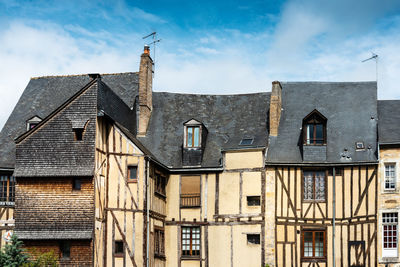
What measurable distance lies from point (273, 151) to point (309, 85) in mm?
4590

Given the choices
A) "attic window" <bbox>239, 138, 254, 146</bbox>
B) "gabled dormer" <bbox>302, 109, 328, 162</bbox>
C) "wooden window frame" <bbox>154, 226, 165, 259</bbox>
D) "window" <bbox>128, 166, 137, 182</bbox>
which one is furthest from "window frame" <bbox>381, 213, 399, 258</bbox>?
"window" <bbox>128, 166, 137, 182</bbox>

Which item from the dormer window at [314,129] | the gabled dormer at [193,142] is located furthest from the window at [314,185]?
the gabled dormer at [193,142]

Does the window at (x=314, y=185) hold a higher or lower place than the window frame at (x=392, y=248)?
higher

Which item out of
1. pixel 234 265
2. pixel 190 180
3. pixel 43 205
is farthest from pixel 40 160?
pixel 234 265

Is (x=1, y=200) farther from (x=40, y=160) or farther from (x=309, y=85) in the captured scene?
(x=309, y=85)

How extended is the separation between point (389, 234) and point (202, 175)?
8.02 metres

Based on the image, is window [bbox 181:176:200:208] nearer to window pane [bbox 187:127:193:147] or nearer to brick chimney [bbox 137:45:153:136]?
window pane [bbox 187:127:193:147]

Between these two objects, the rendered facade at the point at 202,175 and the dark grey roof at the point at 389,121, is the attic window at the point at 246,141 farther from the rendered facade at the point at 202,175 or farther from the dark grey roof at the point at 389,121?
the dark grey roof at the point at 389,121

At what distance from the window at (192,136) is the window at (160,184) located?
2.09 m

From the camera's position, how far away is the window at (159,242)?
91.5 feet

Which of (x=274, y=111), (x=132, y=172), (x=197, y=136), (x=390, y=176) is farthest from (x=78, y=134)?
(x=390, y=176)

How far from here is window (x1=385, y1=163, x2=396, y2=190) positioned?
28.4 meters

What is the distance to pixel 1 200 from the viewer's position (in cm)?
2886

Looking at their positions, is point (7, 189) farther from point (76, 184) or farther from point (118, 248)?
point (118, 248)
